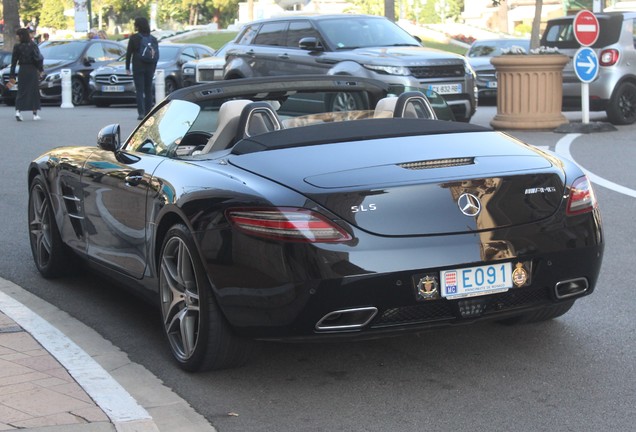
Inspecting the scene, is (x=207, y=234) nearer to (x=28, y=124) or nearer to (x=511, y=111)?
(x=511, y=111)

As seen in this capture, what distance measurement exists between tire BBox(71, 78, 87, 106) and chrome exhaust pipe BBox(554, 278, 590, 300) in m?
25.2

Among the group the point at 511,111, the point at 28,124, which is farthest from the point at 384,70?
the point at 28,124

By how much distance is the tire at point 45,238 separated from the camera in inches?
293

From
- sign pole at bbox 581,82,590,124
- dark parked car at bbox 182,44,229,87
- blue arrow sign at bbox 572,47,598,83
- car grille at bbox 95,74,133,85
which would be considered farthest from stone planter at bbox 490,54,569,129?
car grille at bbox 95,74,133,85

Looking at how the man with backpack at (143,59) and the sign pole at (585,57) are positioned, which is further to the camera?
the man with backpack at (143,59)

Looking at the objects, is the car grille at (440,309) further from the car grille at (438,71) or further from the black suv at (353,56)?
the car grille at (438,71)

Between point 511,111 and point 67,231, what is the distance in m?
12.0

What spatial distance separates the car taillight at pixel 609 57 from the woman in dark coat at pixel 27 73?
35.6ft

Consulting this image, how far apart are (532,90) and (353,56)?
9.78ft

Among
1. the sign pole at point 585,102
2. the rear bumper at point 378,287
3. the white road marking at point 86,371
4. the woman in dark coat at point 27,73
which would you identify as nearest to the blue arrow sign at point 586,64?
the sign pole at point 585,102

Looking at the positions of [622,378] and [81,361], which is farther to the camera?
[81,361]

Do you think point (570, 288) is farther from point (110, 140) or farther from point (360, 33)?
point (360, 33)

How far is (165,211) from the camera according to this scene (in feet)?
18.0

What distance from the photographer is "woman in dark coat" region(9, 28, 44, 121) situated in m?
22.5
